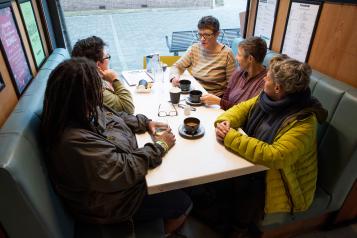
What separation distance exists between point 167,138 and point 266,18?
1.70m

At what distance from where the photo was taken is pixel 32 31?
1.76 meters

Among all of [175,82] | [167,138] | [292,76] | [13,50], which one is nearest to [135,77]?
[175,82]

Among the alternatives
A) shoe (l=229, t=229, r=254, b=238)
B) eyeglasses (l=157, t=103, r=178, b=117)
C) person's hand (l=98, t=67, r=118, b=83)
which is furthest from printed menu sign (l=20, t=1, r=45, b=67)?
shoe (l=229, t=229, r=254, b=238)

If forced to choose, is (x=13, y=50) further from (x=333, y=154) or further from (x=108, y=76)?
(x=333, y=154)

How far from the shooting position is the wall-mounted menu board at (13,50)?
47.6 inches

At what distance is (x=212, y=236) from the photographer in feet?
5.24

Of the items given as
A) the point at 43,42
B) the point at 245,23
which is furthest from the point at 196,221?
the point at 245,23

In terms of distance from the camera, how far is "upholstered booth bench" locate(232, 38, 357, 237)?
4.20 ft

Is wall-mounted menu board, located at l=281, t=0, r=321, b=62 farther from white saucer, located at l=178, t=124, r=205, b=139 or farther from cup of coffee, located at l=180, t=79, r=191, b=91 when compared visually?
white saucer, located at l=178, t=124, r=205, b=139

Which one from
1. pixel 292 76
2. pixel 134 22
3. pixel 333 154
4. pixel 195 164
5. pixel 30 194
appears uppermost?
pixel 292 76

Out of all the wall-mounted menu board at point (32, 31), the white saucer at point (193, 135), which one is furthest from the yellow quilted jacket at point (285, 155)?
the wall-mounted menu board at point (32, 31)

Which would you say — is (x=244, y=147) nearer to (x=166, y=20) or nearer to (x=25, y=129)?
(x=25, y=129)

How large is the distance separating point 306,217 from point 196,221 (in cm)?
69

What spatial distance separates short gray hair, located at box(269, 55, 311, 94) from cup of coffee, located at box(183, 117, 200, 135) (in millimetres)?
438
